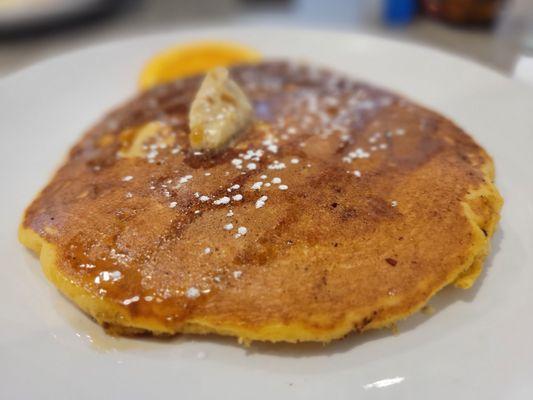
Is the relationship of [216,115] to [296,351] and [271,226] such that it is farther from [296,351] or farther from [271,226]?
[296,351]

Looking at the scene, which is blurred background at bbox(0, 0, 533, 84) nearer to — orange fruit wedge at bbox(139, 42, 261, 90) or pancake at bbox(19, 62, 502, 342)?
orange fruit wedge at bbox(139, 42, 261, 90)

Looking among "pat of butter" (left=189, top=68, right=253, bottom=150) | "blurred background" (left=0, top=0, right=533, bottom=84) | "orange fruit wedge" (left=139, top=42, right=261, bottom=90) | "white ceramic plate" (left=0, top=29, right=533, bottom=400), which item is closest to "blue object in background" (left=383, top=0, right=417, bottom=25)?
"blurred background" (left=0, top=0, right=533, bottom=84)

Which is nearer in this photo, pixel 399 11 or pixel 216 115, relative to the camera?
pixel 216 115

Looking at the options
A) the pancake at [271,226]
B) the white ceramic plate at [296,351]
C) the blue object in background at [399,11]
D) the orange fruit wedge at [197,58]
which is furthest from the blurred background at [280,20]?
the white ceramic plate at [296,351]

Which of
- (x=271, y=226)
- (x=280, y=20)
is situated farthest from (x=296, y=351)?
(x=280, y=20)

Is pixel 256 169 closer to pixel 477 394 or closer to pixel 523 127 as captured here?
pixel 477 394

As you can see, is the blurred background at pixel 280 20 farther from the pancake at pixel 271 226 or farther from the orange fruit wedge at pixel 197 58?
the pancake at pixel 271 226
